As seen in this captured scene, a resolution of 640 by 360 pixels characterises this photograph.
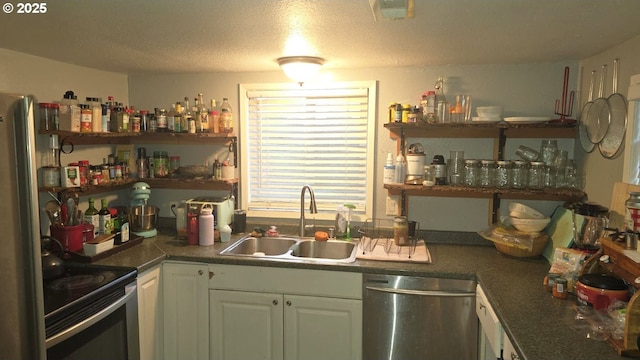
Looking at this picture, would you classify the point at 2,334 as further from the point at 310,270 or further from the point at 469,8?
the point at 469,8

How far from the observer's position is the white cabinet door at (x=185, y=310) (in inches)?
93.9

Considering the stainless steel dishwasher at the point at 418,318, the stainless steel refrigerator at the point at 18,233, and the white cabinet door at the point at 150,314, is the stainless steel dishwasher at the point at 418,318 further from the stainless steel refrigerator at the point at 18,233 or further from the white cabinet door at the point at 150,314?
the stainless steel refrigerator at the point at 18,233

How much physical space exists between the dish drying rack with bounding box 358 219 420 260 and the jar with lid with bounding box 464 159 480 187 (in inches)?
17.7

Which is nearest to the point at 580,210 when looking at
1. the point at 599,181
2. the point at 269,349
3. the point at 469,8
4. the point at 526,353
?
the point at 599,181

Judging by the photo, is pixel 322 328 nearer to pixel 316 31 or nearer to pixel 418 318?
pixel 418 318

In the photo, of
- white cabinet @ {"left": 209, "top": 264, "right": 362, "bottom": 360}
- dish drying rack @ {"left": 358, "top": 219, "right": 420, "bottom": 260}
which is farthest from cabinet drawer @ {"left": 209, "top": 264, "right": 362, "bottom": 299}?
dish drying rack @ {"left": 358, "top": 219, "right": 420, "bottom": 260}

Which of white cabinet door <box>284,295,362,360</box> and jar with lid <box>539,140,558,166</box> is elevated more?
jar with lid <box>539,140,558,166</box>

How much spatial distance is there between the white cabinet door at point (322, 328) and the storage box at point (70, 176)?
1408 mm

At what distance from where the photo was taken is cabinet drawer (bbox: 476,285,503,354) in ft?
5.49

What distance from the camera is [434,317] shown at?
2156 millimetres

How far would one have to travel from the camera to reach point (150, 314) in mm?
2311

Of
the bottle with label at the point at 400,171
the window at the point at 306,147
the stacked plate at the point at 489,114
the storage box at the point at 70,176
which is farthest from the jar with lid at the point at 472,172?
the storage box at the point at 70,176

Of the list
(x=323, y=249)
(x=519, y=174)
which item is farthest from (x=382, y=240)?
(x=519, y=174)

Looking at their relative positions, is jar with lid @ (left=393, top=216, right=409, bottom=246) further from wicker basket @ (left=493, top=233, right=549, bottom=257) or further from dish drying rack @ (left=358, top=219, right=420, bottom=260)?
wicker basket @ (left=493, top=233, right=549, bottom=257)
